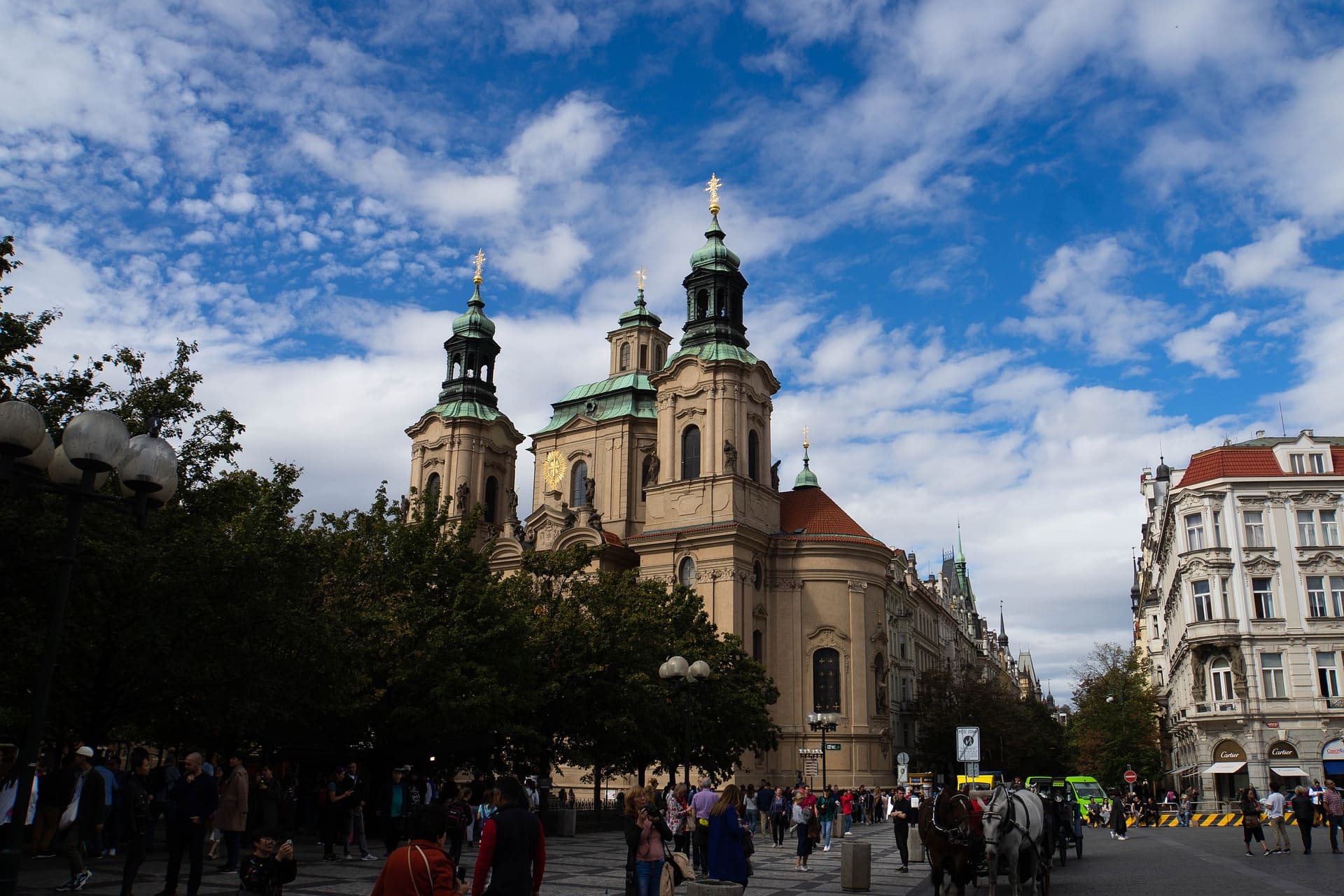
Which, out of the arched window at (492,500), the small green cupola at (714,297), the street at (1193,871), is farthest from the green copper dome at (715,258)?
the street at (1193,871)

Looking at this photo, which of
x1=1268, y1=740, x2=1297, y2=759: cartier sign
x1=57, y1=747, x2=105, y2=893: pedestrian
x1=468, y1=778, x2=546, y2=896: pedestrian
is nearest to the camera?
x1=468, y1=778, x2=546, y2=896: pedestrian

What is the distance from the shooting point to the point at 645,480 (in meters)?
61.8

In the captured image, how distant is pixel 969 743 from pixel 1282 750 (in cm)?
2318

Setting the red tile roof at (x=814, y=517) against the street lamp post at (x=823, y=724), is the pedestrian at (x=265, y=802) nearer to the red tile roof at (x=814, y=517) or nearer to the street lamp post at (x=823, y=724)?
the street lamp post at (x=823, y=724)

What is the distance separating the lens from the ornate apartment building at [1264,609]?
147ft

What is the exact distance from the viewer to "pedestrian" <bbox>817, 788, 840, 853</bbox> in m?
32.0

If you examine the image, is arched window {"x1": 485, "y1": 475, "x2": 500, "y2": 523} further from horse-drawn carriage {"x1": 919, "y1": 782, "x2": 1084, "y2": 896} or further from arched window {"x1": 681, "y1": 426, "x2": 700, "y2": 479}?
horse-drawn carriage {"x1": 919, "y1": 782, "x2": 1084, "y2": 896}

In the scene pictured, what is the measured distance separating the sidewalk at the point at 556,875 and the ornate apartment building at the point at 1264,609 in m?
26.3

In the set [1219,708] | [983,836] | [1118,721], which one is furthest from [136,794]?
[1118,721]

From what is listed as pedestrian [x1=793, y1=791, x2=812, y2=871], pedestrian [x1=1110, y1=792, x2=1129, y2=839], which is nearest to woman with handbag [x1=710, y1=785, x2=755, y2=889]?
pedestrian [x1=793, y1=791, x2=812, y2=871]

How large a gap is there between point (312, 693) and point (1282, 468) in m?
43.0

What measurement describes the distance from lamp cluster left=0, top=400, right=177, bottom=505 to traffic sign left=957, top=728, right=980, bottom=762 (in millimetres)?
24747

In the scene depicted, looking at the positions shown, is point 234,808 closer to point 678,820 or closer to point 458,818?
point 458,818

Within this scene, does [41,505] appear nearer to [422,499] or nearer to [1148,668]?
[422,499]
